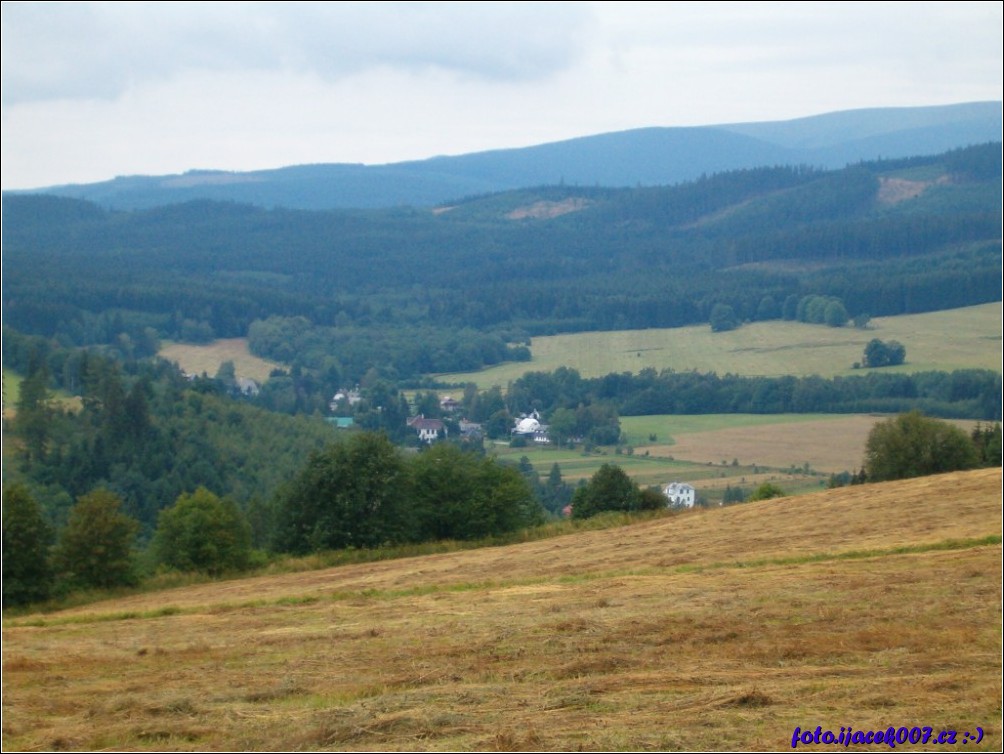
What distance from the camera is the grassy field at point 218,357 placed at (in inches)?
5354

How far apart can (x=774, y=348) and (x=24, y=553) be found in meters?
92.9

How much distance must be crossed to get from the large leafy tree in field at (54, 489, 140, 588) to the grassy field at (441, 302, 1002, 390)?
74.1 metres

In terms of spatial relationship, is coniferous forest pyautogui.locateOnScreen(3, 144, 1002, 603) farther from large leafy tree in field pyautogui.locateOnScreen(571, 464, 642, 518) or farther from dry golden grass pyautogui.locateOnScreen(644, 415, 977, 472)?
dry golden grass pyautogui.locateOnScreen(644, 415, 977, 472)

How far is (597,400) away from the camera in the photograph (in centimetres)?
10138

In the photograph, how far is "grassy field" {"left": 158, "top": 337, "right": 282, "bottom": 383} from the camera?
13600cm

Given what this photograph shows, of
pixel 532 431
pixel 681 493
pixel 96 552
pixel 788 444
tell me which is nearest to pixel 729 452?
pixel 788 444

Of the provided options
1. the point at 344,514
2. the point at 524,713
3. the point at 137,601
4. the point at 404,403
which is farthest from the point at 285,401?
the point at 524,713

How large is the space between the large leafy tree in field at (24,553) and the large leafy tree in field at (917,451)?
28.2 m

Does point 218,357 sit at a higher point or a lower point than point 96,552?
lower

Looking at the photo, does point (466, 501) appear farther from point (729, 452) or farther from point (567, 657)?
point (729, 452)

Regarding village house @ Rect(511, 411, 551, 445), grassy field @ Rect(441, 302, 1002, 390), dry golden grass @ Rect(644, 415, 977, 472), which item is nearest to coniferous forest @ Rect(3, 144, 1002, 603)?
village house @ Rect(511, 411, 551, 445)

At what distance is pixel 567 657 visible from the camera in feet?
51.7

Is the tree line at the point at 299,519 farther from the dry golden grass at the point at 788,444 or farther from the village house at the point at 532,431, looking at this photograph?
the village house at the point at 532,431

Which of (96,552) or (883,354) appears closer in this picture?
(96,552)
